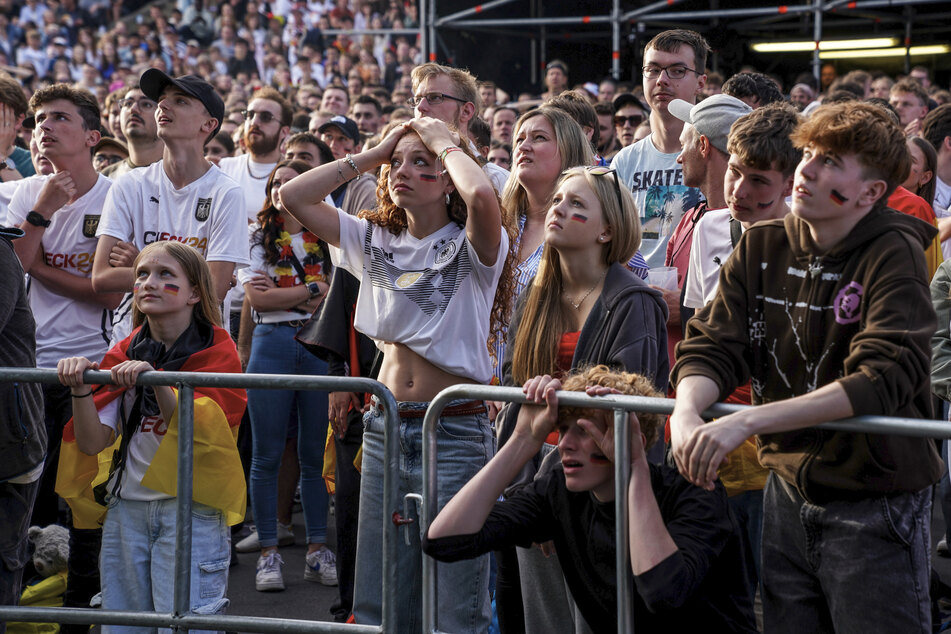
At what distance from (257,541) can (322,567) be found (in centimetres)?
71

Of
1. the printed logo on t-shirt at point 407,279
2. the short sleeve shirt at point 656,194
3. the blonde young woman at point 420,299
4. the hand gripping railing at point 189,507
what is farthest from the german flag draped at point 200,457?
the short sleeve shirt at point 656,194

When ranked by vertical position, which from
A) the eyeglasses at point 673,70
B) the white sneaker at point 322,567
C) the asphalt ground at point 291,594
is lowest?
the asphalt ground at point 291,594

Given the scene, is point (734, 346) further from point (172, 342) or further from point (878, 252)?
point (172, 342)

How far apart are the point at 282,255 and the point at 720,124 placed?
258cm

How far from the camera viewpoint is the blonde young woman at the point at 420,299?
355 centimetres

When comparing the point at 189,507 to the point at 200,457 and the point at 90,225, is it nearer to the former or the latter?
the point at 200,457

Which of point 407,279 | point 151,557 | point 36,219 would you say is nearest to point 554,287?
point 407,279

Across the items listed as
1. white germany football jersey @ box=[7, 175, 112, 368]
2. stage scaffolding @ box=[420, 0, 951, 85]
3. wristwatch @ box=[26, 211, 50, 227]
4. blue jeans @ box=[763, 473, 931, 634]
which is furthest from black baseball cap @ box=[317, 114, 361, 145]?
stage scaffolding @ box=[420, 0, 951, 85]

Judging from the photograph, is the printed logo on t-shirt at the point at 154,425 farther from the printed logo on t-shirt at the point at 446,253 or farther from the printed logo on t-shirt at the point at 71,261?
the printed logo on t-shirt at the point at 71,261

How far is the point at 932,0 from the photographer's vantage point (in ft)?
44.4

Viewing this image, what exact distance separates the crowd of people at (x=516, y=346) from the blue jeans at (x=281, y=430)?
0.05 ft

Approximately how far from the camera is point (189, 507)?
11.4 ft

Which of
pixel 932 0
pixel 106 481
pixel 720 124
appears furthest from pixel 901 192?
pixel 932 0

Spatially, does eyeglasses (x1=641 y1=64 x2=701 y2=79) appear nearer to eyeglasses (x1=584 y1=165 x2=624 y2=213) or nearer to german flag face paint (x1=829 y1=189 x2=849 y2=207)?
eyeglasses (x1=584 y1=165 x2=624 y2=213)
